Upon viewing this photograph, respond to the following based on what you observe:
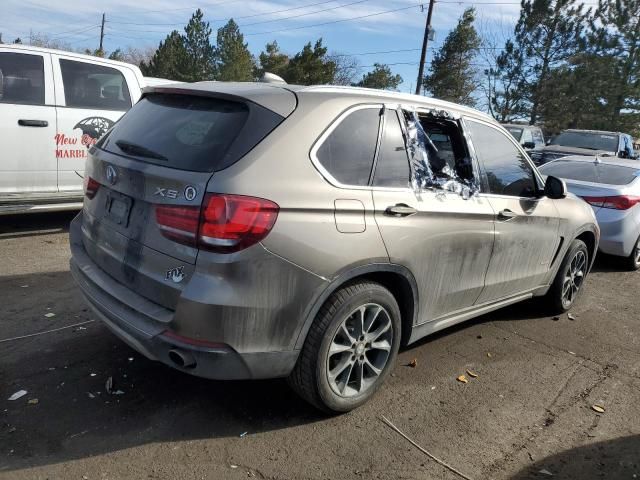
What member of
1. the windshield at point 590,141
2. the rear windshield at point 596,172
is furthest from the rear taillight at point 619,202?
the windshield at point 590,141

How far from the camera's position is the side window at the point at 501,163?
3.98 metres

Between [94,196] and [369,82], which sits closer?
[94,196]

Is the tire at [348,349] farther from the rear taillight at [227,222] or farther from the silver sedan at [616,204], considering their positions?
the silver sedan at [616,204]

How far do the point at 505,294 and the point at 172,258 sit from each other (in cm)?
275

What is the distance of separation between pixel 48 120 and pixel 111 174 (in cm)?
359

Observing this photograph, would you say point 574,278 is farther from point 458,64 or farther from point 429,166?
point 458,64

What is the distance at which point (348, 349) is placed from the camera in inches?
123

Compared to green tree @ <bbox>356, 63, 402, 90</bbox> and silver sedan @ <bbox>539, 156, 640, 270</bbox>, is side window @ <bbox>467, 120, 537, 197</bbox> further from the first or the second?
green tree @ <bbox>356, 63, 402, 90</bbox>

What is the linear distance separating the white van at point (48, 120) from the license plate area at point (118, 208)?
3451mm

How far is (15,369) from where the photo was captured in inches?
134

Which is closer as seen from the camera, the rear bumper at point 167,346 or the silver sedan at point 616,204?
the rear bumper at point 167,346

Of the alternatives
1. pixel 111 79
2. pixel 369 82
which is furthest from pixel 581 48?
pixel 111 79

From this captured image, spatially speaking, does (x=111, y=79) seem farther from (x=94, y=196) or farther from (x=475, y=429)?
(x=475, y=429)

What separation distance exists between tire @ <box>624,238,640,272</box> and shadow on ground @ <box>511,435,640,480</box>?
461 cm
